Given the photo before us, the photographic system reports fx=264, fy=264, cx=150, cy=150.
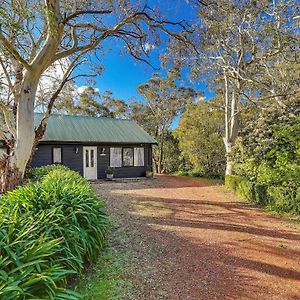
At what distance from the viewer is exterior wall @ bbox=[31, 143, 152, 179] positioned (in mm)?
15617

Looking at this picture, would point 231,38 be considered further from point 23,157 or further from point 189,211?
point 23,157

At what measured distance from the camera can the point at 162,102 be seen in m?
25.7

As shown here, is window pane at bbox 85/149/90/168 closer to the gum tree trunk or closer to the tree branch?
the gum tree trunk

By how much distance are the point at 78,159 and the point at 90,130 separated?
233 centimetres

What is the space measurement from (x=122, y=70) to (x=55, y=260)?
1246cm

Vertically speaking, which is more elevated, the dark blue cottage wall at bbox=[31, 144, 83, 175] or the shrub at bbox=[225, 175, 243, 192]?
the dark blue cottage wall at bbox=[31, 144, 83, 175]

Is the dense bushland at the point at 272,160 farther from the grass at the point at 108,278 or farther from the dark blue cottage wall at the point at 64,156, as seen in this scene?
the dark blue cottage wall at the point at 64,156

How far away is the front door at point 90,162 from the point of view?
1694cm

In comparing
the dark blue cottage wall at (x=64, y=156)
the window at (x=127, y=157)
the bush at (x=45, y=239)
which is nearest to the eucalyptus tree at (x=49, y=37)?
the bush at (x=45, y=239)

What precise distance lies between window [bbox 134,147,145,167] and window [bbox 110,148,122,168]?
116cm

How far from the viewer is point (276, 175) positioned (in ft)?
25.7

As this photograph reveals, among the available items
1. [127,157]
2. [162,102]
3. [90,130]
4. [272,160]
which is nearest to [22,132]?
[272,160]

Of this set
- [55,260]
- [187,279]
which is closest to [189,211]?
[187,279]

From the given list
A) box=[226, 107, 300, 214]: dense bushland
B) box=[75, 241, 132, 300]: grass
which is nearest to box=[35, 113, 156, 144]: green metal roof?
box=[226, 107, 300, 214]: dense bushland
